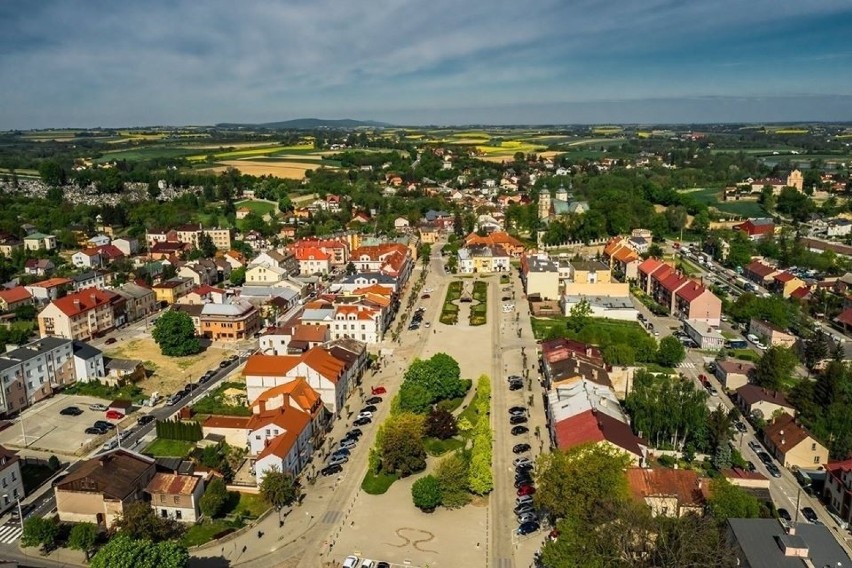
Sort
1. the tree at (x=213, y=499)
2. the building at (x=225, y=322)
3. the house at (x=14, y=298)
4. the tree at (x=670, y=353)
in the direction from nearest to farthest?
the tree at (x=213, y=499) < the tree at (x=670, y=353) < the building at (x=225, y=322) < the house at (x=14, y=298)

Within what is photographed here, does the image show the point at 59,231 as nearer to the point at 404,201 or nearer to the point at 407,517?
the point at 404,201

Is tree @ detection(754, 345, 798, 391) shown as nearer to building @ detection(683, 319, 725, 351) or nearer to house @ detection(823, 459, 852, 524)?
building @ detection(683, 319, 725, 351)

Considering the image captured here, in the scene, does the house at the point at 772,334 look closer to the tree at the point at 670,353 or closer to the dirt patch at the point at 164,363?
the tree at the point at 670,353

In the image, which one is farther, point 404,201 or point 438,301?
point 404,201

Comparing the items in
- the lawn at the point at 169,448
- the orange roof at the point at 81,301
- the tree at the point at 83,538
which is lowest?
the lawn at the point at 169,448

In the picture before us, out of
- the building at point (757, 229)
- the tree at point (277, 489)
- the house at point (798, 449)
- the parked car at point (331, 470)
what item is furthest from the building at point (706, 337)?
the building at point (757, 229)

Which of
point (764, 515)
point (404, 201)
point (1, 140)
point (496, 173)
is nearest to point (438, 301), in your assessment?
point (764, 515)

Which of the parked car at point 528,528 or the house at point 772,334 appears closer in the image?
the parked car at point 528,528
